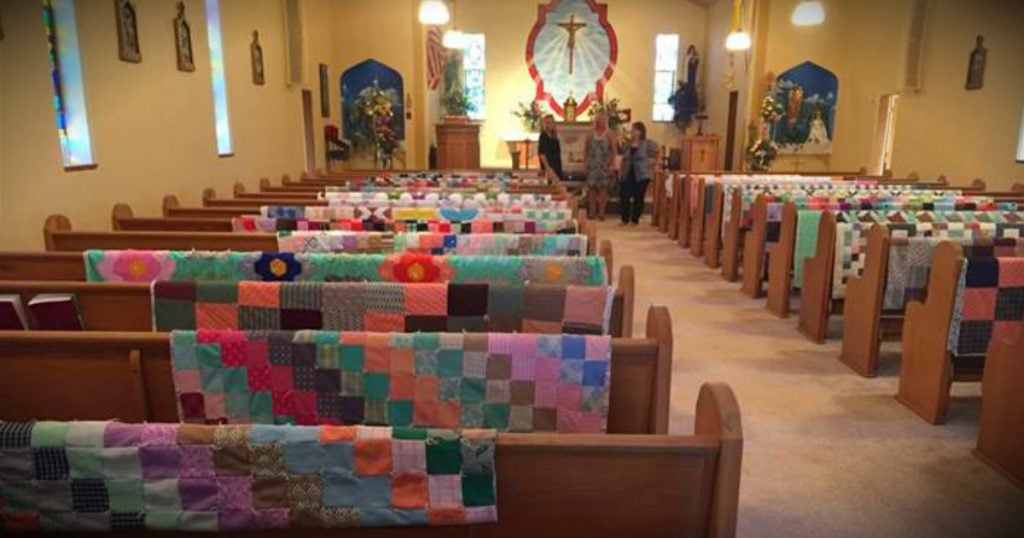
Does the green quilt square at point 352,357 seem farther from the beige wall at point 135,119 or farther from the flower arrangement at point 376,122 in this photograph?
the flower arrangement at point 376,122

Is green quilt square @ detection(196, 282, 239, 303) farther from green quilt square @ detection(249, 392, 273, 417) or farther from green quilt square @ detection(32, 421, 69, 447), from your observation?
green quilt square @ detection(32, 421, 69, 447)

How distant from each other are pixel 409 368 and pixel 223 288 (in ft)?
2.38

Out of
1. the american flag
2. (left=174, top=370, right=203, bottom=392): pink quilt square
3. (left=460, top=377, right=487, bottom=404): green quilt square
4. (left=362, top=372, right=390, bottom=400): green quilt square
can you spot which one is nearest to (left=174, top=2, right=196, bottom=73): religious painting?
(left=174, top=370, right=203, bottom=392): pink quilt square

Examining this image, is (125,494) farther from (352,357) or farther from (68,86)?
(68,86)

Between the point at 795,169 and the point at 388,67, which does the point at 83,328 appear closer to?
the point at 388,67

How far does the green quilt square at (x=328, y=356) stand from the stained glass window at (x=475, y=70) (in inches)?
472

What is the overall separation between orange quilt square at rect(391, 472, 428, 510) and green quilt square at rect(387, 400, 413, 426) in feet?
1.32

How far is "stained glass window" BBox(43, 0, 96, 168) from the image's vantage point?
3678 mm

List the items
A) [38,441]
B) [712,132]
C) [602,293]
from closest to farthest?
[38,441], [602,293], [712,132]

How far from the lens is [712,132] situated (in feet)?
40.5

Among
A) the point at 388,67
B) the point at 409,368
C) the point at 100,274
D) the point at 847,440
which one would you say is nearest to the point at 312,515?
the point at 409,368

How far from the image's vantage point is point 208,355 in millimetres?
1503

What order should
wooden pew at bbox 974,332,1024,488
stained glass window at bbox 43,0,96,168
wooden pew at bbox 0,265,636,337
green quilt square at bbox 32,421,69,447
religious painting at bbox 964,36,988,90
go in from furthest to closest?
religious painting at bbox 964,36,988,90
stained glass window at bbox 43,0,96,168
wooden pew at bbox 974,332,1024,488
wooden pew at bbox 0,265,636,337
green quilt square at bbox 32,421,69,447

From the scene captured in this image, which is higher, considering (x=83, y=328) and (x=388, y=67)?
(x=388, y=67)
